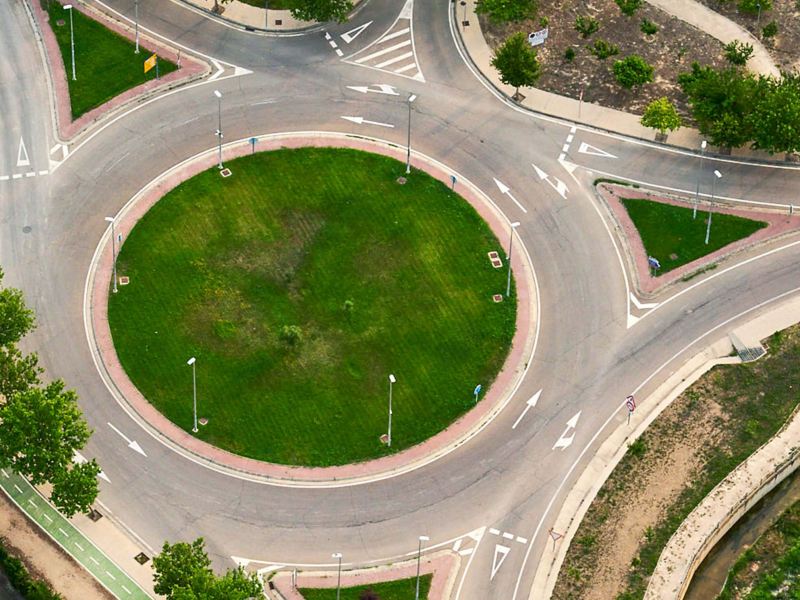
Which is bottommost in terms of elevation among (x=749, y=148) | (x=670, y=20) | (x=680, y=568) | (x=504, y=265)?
(x=680, y=568)

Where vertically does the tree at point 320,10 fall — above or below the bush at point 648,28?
below

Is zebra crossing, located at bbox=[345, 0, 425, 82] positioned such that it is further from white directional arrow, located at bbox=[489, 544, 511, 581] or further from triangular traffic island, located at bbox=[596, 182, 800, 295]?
white directional arrow, located at bbox=[489, 544, 511, 581]

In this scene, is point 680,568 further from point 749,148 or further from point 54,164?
point 54,164

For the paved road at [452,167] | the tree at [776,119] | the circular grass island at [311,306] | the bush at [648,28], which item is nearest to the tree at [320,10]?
the paved road at [452,167]

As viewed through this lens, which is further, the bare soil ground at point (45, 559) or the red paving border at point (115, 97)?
the red paving border at point (115, 97)

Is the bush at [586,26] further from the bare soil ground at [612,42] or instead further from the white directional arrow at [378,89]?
the white directional arrow at [378,89]

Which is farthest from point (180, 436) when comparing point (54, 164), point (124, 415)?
point (54, 164)

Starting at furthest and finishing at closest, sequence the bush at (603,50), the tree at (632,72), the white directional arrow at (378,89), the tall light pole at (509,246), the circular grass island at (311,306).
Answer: the bush at (603,50) < the white directional arrow at (378,89) < the tree at (632,72) < the tall light pole at (509,246) < the circular grass island at (311,306)
